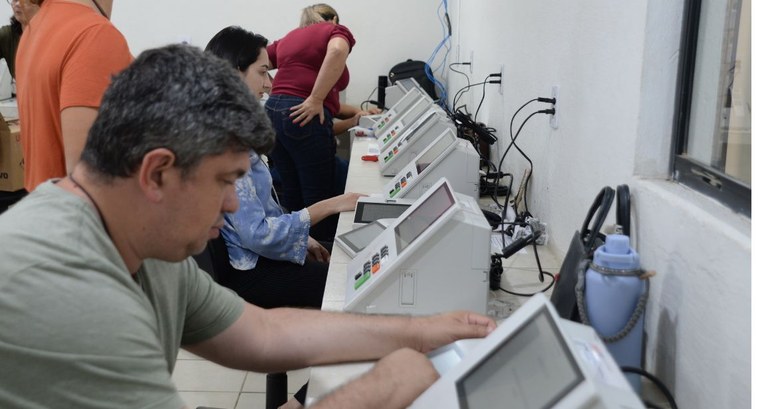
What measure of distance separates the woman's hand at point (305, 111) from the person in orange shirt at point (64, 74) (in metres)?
1.54

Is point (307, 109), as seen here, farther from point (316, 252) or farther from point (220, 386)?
point (220, 386)

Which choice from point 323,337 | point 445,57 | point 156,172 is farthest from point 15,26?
point 445,57

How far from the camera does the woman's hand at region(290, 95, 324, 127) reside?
10.3 ft

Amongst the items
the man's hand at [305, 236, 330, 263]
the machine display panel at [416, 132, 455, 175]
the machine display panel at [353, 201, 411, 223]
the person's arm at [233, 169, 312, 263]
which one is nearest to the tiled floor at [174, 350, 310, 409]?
the man's hand at [305, 236, 330, 263]

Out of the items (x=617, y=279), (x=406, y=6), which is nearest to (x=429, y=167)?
(x=617, y=279)

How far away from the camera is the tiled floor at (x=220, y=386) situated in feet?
7.55

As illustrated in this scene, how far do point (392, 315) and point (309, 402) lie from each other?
0.77 feet

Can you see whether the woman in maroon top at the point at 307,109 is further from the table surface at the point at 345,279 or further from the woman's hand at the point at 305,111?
the table surface at the point at 345,279

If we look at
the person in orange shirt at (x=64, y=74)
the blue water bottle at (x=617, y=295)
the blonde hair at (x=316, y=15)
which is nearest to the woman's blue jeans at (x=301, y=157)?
the blonde hair at (x=316, y=15)

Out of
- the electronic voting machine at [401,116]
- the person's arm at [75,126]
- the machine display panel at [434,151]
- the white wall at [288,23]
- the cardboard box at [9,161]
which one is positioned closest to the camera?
the person's arm at [75,126]

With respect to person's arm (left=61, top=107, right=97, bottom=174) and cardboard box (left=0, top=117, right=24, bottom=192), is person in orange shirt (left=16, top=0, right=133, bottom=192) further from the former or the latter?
cardboard box (left=0, top=117, right=24, bottom=192)

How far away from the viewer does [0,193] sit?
10.5 feet

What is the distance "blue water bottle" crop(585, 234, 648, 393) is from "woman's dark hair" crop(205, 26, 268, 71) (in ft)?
4.51

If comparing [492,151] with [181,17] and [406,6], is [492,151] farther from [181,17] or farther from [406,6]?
[181,17]
